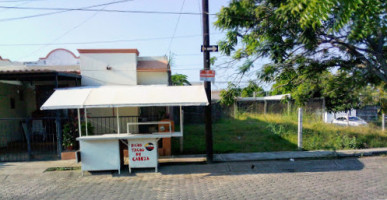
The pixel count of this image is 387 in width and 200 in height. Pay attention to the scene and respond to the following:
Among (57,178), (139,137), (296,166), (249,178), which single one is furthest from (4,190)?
(296,166)

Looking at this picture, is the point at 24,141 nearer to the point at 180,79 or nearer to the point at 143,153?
the point at 143,153

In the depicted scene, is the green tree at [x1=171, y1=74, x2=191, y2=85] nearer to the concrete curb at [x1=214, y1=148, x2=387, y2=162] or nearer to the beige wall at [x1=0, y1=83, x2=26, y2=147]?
the beige wall at [x1=0, y1=83, x2=26, y2=147]

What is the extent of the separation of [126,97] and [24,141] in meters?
6.42

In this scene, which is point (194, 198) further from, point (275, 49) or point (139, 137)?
point (275, 49)

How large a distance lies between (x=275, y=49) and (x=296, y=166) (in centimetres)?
363

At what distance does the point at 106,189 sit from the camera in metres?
5.68

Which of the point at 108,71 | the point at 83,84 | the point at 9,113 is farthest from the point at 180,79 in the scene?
the point at 9,113

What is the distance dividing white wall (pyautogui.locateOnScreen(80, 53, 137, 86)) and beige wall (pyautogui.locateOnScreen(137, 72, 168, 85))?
12.7 inches

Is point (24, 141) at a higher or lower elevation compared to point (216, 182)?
higher

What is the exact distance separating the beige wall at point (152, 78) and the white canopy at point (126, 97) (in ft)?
8.56

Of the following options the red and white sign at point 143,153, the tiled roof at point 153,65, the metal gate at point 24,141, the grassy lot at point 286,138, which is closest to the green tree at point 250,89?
the grassy lot at point 286,138

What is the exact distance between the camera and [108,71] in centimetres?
998

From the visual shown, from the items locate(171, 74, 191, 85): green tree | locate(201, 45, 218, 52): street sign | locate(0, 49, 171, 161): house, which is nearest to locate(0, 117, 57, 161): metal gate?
locate(0, 49, 171, 161): house

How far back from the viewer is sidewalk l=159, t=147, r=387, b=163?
789 centimetres
